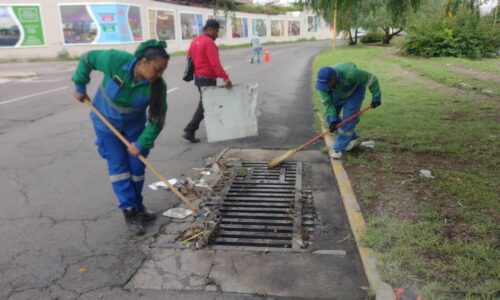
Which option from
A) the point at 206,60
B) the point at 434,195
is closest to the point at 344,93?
the point at 434,195

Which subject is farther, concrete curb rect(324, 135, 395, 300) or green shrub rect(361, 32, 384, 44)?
green shrub rect(361, 32, 384, 44)

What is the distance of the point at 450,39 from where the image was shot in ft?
67.1

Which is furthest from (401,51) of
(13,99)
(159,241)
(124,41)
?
(159,241)

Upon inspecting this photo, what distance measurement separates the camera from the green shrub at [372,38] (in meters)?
34.3

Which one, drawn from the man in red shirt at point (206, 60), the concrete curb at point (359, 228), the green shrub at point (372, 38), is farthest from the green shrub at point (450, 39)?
the concrete curb at point (359, 228)

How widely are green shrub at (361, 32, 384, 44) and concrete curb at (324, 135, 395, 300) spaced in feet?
104

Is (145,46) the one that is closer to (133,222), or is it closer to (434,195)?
(133,222)

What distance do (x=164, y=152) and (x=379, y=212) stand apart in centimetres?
313

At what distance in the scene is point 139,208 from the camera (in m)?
3.78

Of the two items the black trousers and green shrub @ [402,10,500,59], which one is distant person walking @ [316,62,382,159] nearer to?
the black trousers

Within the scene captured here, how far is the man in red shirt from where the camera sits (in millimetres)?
5969

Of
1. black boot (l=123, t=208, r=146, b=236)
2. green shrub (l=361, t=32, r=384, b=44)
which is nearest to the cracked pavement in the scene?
black boot (l=123, t=208, r=146, b=236)

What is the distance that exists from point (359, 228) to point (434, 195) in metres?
1.10

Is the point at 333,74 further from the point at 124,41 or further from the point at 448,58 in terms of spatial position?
the point at 124,41
